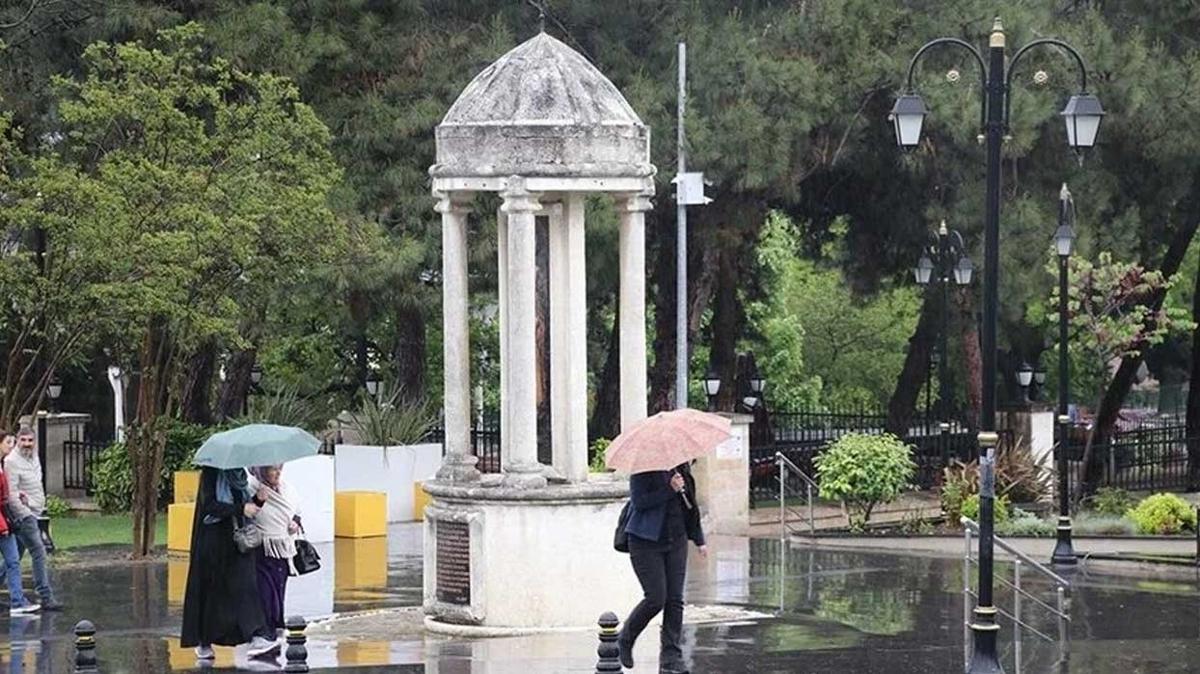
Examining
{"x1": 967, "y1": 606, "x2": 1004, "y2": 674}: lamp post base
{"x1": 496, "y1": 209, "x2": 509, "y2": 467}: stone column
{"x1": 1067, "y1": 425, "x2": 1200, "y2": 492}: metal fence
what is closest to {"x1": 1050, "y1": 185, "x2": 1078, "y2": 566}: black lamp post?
{"x1": 496, "y1": 209, "x2": 509, "y2": 467}: stone column

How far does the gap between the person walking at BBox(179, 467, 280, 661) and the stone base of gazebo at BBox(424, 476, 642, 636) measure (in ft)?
9.89

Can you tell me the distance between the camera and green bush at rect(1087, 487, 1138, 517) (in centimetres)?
3347

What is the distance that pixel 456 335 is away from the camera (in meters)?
21.2

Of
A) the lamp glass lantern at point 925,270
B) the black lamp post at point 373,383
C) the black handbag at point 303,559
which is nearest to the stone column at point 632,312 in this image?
the black handbag at point 303,559

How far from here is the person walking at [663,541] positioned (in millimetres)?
16703

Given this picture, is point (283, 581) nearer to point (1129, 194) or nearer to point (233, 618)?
point (233, 618)

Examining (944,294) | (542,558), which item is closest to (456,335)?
(542,558)

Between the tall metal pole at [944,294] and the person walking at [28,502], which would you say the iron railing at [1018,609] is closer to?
the person walking at [28,502]

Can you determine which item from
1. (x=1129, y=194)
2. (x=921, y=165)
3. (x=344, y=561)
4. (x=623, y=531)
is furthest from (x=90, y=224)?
(x=1129, y=194)

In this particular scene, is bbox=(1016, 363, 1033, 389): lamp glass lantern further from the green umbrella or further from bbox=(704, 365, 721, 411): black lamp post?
the green umbrella

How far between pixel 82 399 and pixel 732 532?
2149 centimetres

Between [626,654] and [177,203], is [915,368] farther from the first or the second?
[626,654]

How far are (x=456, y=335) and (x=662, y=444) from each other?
496 centimetres

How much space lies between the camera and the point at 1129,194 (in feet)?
140
